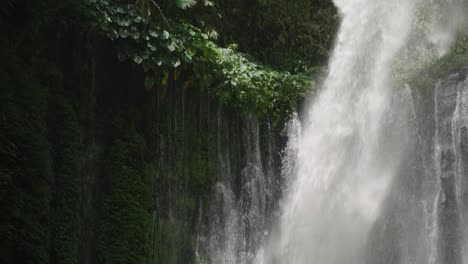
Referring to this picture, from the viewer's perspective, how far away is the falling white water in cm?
938

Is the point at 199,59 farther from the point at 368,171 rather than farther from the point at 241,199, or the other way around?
the point at 368,171

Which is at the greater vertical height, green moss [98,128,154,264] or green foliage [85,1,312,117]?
green foliage [85,1,312,117]

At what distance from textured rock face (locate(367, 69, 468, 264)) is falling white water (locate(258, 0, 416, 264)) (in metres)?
0.32

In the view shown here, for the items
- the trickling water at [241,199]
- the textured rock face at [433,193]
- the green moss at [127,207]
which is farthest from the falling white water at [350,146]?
the green moss at [127,207]

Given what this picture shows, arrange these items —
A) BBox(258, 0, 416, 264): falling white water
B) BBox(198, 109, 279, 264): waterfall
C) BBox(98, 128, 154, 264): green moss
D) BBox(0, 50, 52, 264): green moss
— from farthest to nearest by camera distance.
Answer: BBox(258, 0, 416, 264): falling white water
BBox(198, 109, 279, 264): waterfall
BBox(98, 128, 154, 264): green moss
BBox(0, 50, 52, 264): green moss

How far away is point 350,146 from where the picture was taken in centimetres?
1005

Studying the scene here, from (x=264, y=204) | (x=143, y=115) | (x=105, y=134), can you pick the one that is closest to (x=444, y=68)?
(x=264, y=204)

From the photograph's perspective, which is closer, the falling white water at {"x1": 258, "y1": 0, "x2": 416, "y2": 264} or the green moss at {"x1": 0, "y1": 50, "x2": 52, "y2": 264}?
the green moss at {"x1": 0, "y1": 50, "x2": 52, "y2": 264}

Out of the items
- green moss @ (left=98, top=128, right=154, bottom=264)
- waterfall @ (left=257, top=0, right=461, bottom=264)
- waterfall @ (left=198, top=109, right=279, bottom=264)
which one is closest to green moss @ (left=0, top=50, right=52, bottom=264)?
green moss @ (left=98, top=128, right=154, bottom=264)

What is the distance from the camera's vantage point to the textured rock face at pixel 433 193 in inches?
369

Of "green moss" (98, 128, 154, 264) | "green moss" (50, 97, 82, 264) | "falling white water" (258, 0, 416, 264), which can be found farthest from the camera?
"falling white water" (258, 0, 416, 264)

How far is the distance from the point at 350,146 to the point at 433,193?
6.20ft

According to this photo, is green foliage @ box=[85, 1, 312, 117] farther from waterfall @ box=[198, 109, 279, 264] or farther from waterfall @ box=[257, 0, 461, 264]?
waterfall @ box=[257, 0, 461, 264]

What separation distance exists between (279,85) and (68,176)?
451 cm
